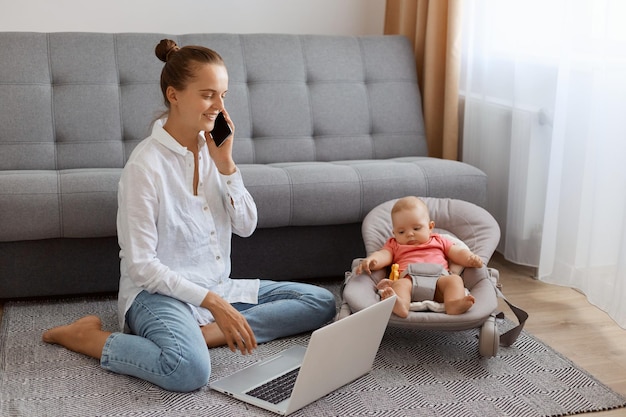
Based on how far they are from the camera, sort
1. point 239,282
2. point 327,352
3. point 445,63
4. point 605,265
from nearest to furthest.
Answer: point 327,352 → point 239,282 → point 605,265 → point 445,63

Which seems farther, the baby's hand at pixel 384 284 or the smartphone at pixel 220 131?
the baby's hand at pixel 384 284

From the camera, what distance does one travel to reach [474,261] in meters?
2.60

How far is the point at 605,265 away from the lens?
2.87m

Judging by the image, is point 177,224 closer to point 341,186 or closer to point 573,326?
point 341,186

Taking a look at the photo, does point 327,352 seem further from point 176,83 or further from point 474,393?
point 176,83

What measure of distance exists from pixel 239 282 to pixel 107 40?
1.28m

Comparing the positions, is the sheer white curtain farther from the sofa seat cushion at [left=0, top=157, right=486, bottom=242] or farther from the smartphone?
the smartphone

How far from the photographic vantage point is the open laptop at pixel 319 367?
6.72 feet

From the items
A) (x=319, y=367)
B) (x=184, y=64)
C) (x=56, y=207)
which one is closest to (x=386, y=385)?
(x=319, y=367)

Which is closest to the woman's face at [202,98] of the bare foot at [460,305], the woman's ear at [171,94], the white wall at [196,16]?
the woman's ear at [171,94]

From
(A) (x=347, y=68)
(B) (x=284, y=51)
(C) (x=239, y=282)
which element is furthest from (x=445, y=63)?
(C) (x=239, y=282)

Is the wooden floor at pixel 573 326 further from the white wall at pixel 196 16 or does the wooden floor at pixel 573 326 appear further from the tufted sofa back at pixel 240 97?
the white wall at pixel 196 16

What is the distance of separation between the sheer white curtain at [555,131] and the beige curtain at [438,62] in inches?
2.6

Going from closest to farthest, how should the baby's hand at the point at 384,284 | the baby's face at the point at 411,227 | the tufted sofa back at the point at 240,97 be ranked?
the baby's hand at the point at 384,284 → the baby's face at the point at 411,227 → the tufted sofa back at the point at 240,97
